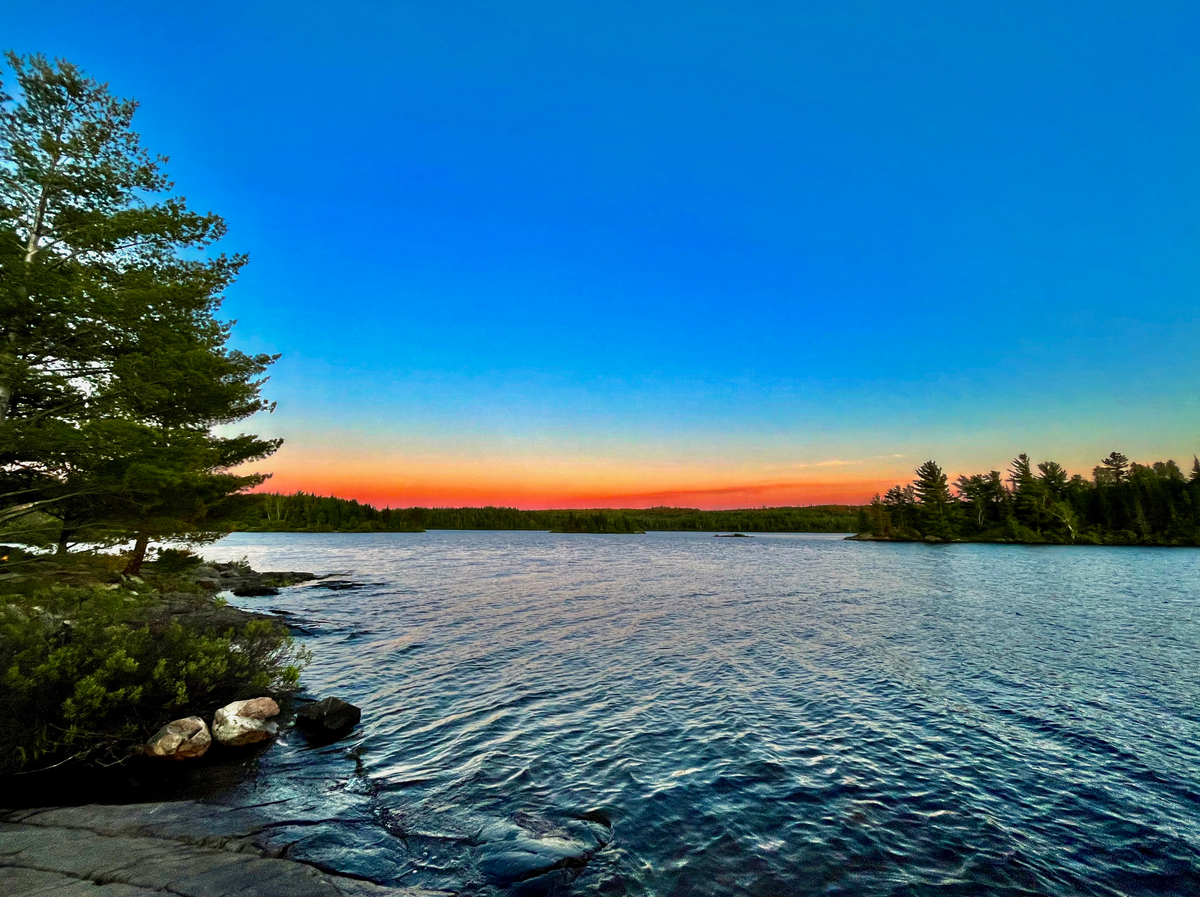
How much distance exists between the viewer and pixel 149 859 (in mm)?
7191

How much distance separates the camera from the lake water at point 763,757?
836cm

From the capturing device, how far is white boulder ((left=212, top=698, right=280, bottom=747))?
40.5 ft

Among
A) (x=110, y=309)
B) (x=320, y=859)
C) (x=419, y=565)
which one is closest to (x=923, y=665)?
(x=320, y=859)

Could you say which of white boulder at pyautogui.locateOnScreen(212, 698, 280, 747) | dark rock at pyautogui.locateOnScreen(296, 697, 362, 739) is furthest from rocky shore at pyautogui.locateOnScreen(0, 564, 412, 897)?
dark rock at pyautogui.locateOnScreen(296, 697, 362, 739)

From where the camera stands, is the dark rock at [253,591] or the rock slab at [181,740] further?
the dark rock at [253,591]

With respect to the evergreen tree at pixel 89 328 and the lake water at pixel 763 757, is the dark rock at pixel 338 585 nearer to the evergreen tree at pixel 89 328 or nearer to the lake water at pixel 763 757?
the lake water at pixel 763 757

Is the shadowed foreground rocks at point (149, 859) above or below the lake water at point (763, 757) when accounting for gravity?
above

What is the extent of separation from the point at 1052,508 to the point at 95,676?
174 meters

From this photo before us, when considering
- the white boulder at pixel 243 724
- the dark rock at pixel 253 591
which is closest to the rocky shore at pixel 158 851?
the white boulder at pixel 243 724

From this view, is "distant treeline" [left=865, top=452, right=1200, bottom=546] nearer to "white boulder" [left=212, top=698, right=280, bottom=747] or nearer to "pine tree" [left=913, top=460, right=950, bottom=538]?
"pine tree" [left=913, top=460, right=950, bottom=538]

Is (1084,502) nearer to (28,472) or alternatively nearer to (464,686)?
(464,686)

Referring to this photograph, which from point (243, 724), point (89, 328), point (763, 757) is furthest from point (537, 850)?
point (89, 328)

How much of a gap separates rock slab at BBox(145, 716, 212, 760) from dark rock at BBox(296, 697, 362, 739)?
7.41 ft

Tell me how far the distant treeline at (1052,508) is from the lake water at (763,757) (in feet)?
418
